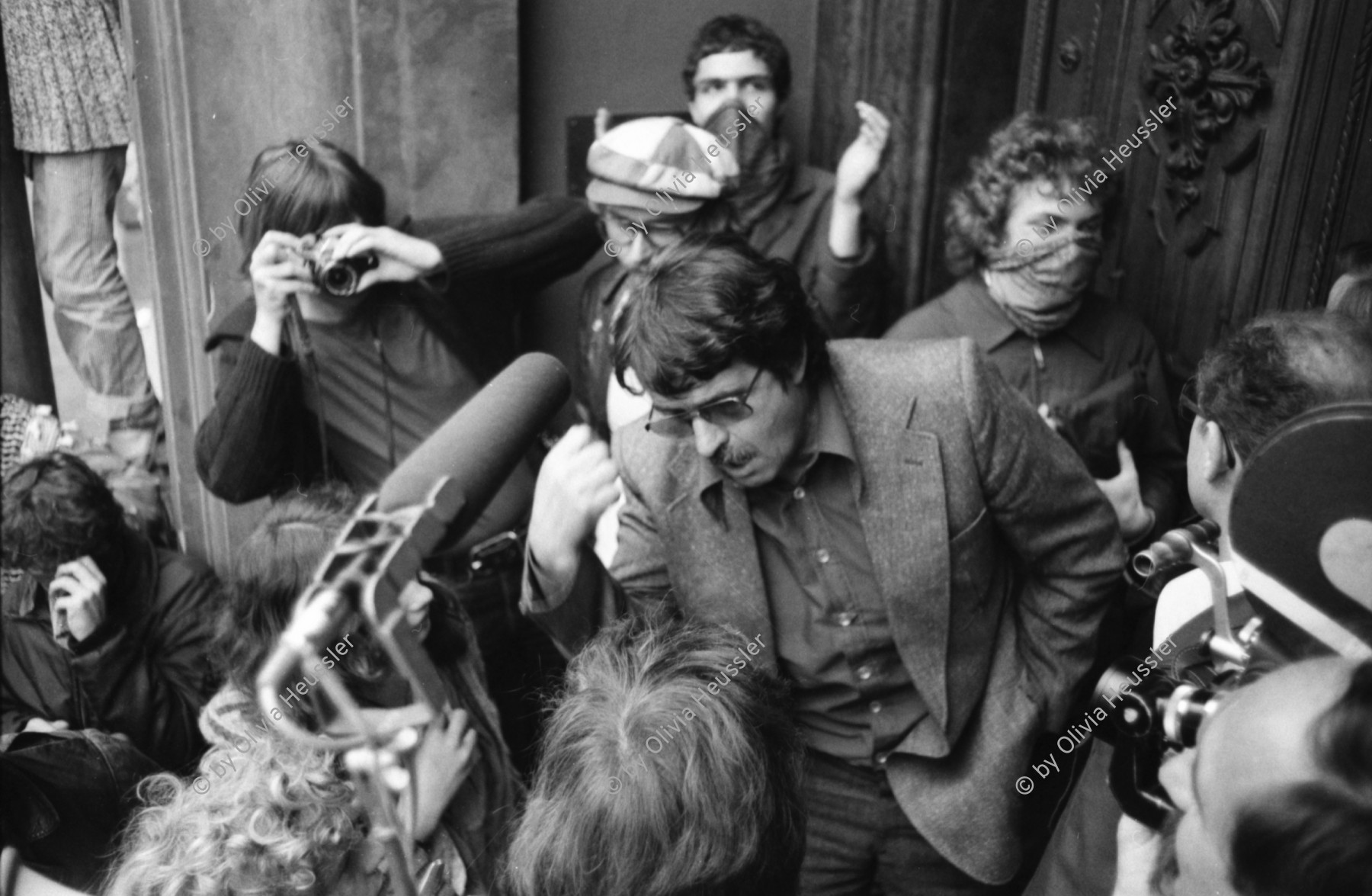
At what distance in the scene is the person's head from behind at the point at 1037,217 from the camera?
8.70ft

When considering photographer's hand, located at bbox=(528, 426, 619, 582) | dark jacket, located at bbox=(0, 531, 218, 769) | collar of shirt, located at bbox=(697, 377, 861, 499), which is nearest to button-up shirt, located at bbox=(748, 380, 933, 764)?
collar of shirt, located at bbox=(697, 377, 861, 499)

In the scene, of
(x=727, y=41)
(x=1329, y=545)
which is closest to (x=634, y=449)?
(x=1329, y=545)

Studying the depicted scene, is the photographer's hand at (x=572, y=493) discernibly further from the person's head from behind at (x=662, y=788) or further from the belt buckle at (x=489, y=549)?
the belt buckle at (x=489, y=549)

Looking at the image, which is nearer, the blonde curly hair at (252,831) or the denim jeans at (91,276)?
the blonde curly hair at (252,831)

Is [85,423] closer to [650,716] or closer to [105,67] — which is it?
[105,67]

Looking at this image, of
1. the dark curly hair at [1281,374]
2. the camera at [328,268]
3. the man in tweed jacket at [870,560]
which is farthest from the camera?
the camera at [328,268]

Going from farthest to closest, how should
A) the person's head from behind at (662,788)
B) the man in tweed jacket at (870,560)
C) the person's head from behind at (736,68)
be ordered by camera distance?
1. the person's head from behind at (736,68)
2. the man in tweed jacket at (870,560)
3. the person's head from behind at (662,788)

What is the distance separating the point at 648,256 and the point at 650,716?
144 cm

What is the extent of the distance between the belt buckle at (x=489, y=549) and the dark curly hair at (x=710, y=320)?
0.75m

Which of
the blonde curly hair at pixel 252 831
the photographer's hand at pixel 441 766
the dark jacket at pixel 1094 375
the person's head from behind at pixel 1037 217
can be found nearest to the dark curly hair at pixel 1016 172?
the person's head from behind at pixel 1037 217

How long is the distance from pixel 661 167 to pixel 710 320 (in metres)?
0.88

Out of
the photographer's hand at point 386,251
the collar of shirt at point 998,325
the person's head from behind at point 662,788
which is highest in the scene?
the photographer's hand at point 386,251

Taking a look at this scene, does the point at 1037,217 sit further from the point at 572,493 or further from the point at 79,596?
the point at 79,596

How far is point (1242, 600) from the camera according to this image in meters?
1.53
